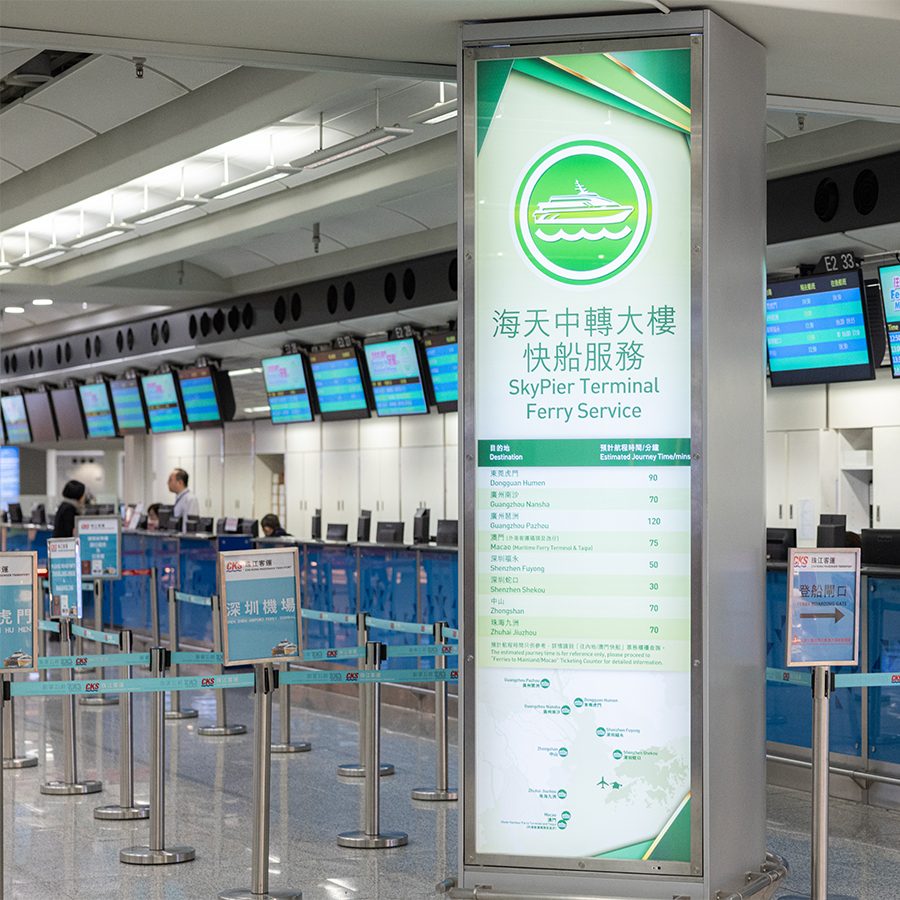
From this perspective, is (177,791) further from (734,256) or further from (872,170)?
(872,170)

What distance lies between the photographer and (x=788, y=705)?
688 centimetres

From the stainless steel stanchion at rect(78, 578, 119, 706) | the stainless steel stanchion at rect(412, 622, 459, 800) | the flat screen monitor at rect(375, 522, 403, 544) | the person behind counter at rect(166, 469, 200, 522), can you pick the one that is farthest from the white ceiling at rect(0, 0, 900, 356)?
the stainless steel stanchion at rect(412, 622, 459, 800)

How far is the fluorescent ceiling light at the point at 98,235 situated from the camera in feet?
32.8

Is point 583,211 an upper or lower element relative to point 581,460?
upper

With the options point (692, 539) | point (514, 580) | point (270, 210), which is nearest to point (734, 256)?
point (692, 539)

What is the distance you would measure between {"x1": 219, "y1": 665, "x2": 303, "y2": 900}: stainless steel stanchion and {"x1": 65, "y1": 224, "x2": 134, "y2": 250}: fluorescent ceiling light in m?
5.69

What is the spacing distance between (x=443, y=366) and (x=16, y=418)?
10.3 meters

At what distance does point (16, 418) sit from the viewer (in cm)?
2028

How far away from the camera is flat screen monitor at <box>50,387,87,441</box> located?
18531 millimetres

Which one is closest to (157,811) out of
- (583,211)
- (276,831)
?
(276,831)

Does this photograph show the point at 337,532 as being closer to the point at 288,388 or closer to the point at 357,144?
the point at 288,388

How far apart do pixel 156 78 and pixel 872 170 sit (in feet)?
13.5

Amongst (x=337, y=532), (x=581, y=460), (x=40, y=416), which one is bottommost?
(x=337, y=532)

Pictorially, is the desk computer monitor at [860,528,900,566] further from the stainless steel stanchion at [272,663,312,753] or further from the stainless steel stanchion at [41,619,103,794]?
the stainless steel stanchion at [41,619,103,794]
